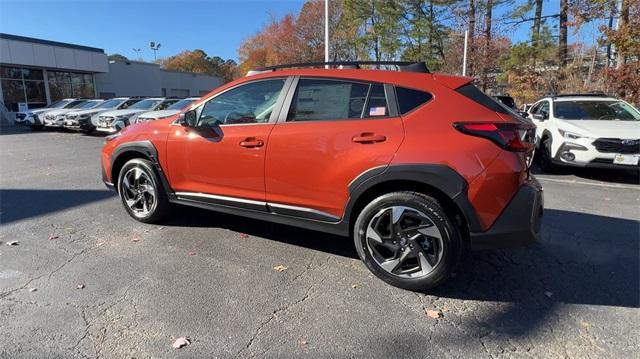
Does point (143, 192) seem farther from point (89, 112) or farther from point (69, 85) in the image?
point (69, 85)

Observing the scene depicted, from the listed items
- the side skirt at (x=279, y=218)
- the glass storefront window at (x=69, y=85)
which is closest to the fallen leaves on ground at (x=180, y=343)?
the side skirt at (x=279, y=218)

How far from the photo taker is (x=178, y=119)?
4188mm

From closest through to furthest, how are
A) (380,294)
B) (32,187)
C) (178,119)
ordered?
(380,294)
(178,119)
(32,187)

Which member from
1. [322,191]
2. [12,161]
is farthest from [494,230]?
[12,161]

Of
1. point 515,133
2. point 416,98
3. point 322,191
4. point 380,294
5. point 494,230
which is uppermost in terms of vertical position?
point 416,98

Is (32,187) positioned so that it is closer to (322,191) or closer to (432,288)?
(322,191)

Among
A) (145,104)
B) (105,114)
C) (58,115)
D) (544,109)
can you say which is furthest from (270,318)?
(58,115)

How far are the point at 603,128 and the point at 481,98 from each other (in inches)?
217

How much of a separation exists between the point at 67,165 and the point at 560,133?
995 centimetres

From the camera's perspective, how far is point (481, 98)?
316cm

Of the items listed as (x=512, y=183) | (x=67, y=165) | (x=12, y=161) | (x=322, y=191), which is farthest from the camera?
(x=12, y=161)

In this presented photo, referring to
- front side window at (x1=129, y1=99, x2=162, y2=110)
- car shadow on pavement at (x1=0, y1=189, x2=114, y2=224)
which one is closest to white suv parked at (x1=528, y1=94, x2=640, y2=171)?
car shadow on pavement at (x1=0, y1=189, x2=114, y2=224)

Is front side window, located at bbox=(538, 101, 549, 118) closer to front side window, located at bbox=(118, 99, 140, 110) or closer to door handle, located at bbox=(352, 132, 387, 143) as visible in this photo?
door handle, located at bbox=(352, 132, 387, 143)

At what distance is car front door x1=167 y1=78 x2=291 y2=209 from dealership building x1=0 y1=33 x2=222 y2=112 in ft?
87.6
